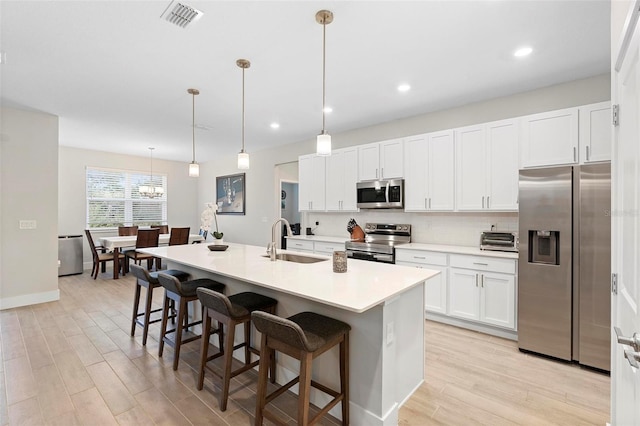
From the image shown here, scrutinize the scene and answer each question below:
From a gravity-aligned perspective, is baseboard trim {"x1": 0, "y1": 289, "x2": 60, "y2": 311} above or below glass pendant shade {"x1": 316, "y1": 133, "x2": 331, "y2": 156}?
below

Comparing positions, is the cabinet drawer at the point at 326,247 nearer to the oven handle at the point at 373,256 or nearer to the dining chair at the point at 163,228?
the oven handle at the point at 373,256

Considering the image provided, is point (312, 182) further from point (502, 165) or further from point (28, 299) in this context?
point (28, 299)

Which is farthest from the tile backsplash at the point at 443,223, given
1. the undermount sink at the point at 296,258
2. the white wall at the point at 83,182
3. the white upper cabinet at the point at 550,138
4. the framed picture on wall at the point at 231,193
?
the white wall at the point at 83,182

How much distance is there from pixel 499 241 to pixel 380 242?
1.53 meters

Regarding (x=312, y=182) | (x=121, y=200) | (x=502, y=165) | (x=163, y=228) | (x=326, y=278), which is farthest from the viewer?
(x=163, y=228)

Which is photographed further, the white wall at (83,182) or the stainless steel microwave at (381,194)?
the white wall at (83,182)

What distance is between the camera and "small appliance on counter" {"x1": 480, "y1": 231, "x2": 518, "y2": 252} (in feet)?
10.7

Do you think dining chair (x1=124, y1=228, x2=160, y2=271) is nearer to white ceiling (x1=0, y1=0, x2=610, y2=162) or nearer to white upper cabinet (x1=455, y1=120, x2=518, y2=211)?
white ceiling (x1=0, y1=0, x2=610, y2=162)

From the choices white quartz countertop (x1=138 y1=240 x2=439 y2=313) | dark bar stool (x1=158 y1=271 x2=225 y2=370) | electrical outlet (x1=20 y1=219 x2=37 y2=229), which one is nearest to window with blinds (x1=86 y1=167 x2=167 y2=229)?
electrical outlet (x1=20 y1=219 x2=37 y2=229)

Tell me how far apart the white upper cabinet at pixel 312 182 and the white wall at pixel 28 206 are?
3.69m

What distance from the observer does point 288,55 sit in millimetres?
2652

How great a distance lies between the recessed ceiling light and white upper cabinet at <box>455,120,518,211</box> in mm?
779

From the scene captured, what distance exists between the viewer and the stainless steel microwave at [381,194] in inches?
160

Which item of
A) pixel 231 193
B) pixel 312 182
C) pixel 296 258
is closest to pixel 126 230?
pixel 231 193
